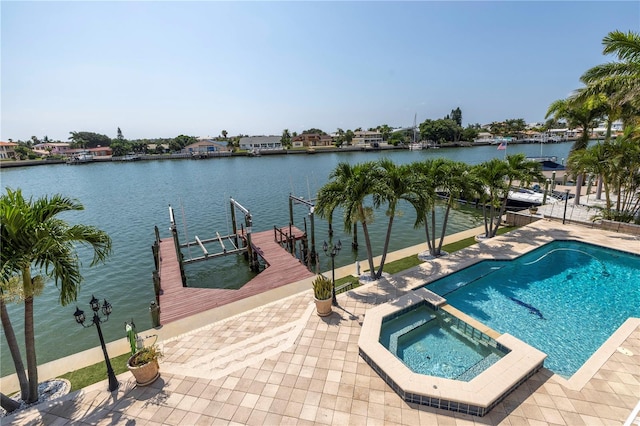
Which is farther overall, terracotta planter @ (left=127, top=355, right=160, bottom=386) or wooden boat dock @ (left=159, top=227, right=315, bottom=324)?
wooden boat dock @ (left=159, top=227, right=315, bottom=324)

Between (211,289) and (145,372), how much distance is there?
648 centimetres

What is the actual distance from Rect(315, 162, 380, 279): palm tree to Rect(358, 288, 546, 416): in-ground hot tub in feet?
12.3

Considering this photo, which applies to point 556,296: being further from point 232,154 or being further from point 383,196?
point 232,154

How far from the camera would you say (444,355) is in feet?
30.0

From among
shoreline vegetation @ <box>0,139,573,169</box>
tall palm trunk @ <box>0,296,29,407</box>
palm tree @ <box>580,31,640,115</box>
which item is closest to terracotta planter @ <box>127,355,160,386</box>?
tall palm trunk @ <box>0,296,29,407</box>

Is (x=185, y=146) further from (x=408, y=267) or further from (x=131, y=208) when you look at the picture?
(x=408, y=267)

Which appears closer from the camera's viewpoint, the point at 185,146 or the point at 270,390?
the point at 270,390

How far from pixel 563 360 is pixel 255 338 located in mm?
9692

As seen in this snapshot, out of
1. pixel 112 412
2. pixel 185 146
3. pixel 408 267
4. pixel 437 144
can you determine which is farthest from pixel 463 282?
pixel 185 146

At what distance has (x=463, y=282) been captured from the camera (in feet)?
44.5

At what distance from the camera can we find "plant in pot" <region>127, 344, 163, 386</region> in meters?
7.82

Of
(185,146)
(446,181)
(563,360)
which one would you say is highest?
(185,146)

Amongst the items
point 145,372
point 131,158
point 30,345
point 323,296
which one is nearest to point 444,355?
point 323,296

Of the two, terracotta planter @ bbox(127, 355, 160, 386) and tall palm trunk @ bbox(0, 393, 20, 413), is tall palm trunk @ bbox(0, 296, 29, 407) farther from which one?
terracotta planter @ bbox(127, 355, 160, 386)
